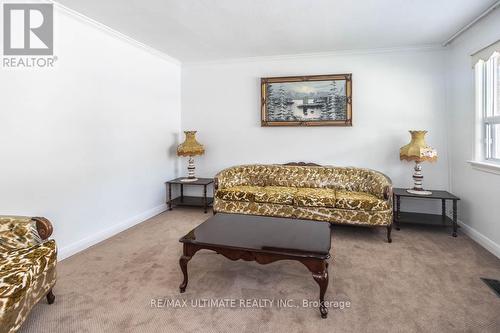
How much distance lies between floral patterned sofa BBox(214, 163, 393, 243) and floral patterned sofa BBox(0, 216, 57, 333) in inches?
85.4

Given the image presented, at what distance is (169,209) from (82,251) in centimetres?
168

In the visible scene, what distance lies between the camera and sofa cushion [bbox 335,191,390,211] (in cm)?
327

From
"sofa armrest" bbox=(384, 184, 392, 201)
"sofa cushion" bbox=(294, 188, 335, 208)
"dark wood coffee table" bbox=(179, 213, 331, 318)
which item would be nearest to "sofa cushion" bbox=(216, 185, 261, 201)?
"sofa cushion" bbox=(294, 188, 335, 208)

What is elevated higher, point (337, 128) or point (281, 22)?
point (281, 22)

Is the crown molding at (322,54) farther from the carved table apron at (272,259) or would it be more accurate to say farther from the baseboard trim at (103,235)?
the carved table apron at (272,259)

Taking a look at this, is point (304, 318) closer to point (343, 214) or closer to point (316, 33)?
point (343, 214)

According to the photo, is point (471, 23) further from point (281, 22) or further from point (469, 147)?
point (281, 22)

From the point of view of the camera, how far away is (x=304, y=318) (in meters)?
1.87

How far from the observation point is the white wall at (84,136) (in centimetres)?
245

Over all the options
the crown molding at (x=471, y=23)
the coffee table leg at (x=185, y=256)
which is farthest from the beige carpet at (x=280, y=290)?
the crown molding at (x=471, y=23)

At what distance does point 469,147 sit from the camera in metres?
3.38

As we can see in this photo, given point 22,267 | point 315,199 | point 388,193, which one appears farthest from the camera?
point 315,199

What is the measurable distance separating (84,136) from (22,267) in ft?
5.89

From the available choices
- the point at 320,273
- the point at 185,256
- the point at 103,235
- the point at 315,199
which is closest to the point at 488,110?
the point at 315,199
